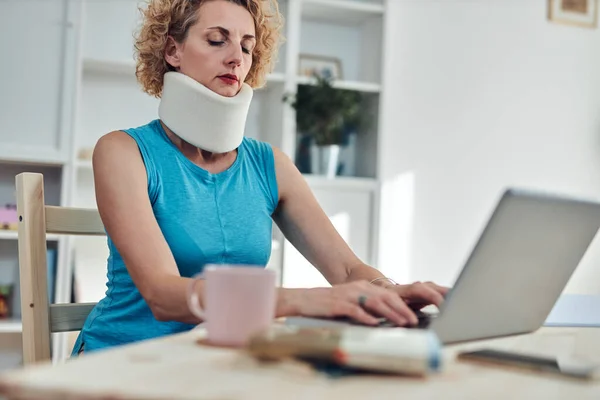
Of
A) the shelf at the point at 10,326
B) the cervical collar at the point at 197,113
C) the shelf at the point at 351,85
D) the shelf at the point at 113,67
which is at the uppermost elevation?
the shelf at the point at 113,67

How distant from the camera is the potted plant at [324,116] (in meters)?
3.22

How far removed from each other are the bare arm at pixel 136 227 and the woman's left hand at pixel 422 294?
0.30 m

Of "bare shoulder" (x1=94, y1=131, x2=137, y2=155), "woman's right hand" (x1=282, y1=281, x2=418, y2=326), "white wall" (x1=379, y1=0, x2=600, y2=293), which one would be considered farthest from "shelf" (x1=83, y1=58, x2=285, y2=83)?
"woman's right hand" (x1=282, y1=281, x2=418, y2=326)

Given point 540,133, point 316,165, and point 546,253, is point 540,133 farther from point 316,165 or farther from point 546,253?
point 546,253

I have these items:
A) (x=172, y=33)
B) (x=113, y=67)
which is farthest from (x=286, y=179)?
(x=113, y=67)

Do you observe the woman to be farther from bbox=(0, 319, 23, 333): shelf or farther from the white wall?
the white wall

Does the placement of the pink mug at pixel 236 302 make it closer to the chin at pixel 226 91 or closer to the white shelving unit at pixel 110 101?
the chin at pixel 226 91

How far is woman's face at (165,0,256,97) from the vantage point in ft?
5.07

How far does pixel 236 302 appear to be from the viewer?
72 centimetres

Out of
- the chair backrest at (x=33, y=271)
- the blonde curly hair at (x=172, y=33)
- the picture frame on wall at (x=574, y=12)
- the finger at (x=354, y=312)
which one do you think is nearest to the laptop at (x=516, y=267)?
the finger at (x=354, y=312)

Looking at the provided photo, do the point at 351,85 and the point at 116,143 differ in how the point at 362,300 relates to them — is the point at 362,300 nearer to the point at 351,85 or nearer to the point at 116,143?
the point at 116,143

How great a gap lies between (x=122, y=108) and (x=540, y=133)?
217 cm

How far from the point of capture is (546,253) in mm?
916

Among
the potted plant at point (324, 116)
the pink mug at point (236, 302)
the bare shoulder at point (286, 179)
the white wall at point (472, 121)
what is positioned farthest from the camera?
the white wall at point (472, 121)
